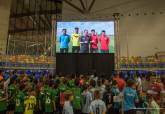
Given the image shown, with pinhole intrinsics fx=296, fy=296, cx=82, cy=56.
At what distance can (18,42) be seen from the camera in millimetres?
20250

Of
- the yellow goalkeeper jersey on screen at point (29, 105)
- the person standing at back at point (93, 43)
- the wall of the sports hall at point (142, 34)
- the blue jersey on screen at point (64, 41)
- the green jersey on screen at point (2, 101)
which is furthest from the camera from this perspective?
the wall of the sports hall at point (142, 34)

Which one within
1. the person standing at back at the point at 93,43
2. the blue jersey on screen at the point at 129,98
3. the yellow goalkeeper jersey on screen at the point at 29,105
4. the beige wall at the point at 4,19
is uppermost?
the beige wall at the point at 4,19

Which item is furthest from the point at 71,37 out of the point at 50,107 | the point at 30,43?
the point at 50,107

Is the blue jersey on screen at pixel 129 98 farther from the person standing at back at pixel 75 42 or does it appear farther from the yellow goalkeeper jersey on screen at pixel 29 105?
the person standing at back at pixel 75 42

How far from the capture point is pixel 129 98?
7.88m

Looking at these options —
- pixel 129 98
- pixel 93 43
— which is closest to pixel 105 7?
pixel 93 43

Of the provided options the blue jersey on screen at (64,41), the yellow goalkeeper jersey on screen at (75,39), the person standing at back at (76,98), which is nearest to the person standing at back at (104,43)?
the yellow goalkeeper jersey on screen at (75,39)

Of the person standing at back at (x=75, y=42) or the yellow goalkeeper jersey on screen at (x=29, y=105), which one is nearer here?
the yellow goalkeeper jersey on screen at (x=29, y=105)

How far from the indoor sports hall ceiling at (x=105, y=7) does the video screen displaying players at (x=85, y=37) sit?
306cm

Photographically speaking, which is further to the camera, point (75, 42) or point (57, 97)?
point (75, 42)

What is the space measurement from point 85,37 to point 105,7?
5.82 meters

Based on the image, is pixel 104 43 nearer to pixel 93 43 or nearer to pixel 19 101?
pixel 93 43

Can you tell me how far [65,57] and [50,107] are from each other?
391 inches

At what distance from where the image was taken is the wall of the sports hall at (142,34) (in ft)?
71.8
